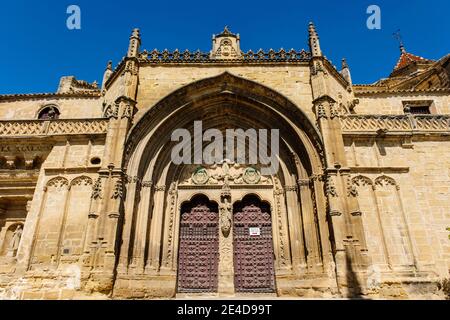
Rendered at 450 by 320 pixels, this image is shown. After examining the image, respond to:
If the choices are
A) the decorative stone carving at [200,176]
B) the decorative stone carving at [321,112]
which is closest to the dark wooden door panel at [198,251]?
the decorative stone carving at [200,176]

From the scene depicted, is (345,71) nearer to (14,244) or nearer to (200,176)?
(200,176)

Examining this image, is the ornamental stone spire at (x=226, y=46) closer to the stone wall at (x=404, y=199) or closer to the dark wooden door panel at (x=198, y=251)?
the stone wall at (x=404, y=199)

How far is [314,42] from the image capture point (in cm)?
1200

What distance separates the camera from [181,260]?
10.4 meters

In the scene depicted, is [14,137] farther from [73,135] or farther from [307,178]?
[307,178]

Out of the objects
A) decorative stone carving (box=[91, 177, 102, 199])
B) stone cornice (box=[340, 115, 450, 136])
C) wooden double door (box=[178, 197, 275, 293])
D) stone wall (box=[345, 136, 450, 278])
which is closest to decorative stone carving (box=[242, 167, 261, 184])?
wooden double door (box=[178, 197, 275, 293])

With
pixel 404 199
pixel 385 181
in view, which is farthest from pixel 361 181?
pixel 404 199

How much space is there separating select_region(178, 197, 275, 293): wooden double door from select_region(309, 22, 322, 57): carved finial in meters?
5.83

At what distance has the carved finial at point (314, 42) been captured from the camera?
38.5 feet

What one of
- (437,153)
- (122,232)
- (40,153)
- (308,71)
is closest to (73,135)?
(40,153)

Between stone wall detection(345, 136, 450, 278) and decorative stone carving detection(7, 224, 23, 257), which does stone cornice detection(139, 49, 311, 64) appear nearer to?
stone wall detection(345, 136, 450, 278)

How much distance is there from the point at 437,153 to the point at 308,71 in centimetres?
511

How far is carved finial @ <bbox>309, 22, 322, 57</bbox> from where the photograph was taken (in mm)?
11734

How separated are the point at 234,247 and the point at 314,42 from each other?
811cm
